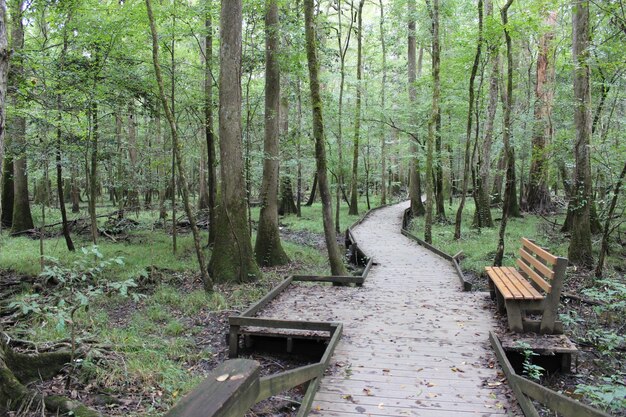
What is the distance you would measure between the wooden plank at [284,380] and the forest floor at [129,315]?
0.74 m

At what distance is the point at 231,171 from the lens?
9914mm

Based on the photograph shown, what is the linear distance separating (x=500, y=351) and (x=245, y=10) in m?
11.0

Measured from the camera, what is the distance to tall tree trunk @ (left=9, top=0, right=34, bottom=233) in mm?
7449

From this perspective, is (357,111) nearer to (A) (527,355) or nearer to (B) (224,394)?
(A) (527,355)

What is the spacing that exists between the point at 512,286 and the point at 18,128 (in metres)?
13.6

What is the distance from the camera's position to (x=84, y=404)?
3.83 metres

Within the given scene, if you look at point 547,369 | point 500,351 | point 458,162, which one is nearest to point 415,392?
point 500,351

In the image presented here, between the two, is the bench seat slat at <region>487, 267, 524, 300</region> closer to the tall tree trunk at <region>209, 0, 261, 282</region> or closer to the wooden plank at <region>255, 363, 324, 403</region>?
the wooden plank at <region>255, 363, 324, 403</region>

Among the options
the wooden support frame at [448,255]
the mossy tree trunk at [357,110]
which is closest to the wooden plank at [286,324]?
the wooden support frame at [448,255]

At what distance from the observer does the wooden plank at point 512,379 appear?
3652 millimetres

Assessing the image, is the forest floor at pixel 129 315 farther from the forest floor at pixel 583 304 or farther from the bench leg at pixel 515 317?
the forest floor at pixel 583 304

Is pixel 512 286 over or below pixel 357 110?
below

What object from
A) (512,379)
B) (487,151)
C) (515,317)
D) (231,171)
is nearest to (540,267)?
(515,317)

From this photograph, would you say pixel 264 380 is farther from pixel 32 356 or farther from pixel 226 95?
pixel 226 95
